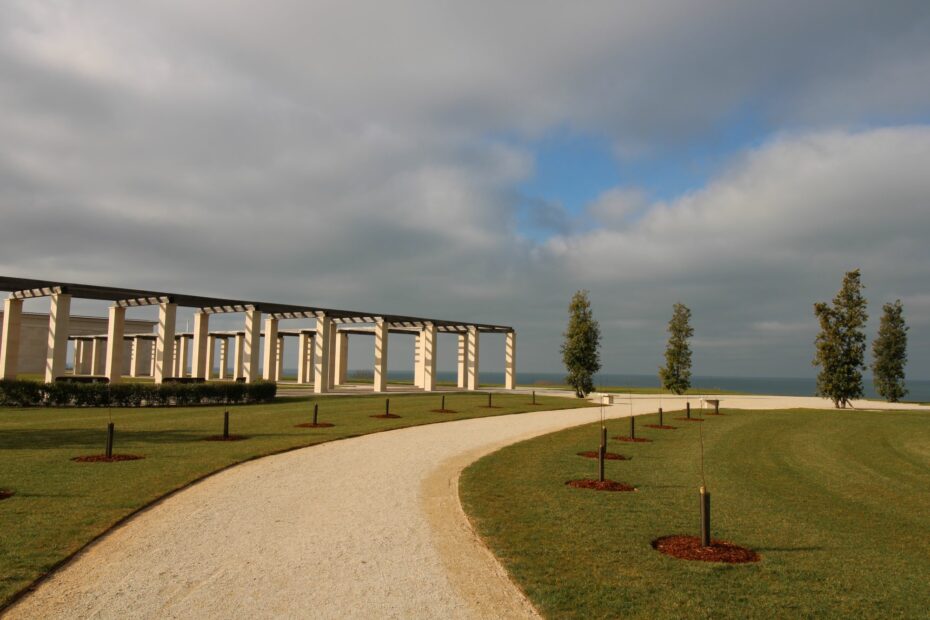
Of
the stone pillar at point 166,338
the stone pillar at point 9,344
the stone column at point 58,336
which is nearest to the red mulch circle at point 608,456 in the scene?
the stone pillar at point 166,338

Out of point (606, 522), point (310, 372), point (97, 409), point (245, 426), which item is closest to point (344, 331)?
point (310, 372)

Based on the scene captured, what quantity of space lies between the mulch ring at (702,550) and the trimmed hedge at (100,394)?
2584 centimetres

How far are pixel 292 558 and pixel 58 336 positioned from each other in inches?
1361

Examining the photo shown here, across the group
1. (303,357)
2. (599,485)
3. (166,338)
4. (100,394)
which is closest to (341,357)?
(303,357)

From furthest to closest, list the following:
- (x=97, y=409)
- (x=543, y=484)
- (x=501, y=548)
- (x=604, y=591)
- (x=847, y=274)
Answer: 1. (x=847, y=274)
2. (x=97, y=409)
3. (x=543, y=484)
4. (x=501, y=548)
5. (x=604, y=591)

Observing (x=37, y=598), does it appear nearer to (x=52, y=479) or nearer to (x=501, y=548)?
(x=501, y=548)

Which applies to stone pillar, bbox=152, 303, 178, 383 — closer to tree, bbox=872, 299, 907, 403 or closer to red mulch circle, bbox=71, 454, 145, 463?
red mulch circle, bbox=71, 454, 145, 463

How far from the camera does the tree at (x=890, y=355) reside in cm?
5231

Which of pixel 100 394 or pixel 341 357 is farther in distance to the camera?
pixel 341 357

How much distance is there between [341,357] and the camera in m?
60.0

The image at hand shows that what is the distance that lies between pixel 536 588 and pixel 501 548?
54.1 inches

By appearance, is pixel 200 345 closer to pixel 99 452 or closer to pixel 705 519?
pixel 99 452

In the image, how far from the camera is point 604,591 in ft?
21.1

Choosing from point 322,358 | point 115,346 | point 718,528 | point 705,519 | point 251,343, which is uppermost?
point 251,343
